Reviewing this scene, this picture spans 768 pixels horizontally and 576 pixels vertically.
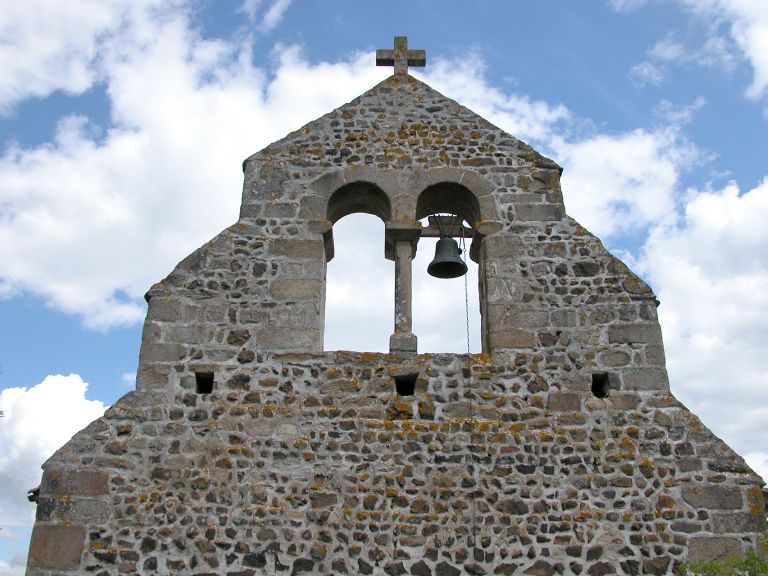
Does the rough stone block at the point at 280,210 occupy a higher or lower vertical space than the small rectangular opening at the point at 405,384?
higher

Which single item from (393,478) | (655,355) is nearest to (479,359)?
(393,478)

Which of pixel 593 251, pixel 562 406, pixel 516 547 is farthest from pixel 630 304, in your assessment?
pixel 516 547

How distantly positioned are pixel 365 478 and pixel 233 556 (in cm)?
132

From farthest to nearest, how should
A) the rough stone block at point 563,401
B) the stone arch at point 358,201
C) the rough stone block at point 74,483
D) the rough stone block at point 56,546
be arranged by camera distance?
the stone arch at point 358,201 → the rough stone block at point 563,401 → the rough stone block at point 74,483 → the rough stone block at point 56,546

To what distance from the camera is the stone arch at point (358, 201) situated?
27.3ft

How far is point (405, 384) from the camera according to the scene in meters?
7.30

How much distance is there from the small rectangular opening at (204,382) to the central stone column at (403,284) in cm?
181

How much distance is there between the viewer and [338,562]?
636cm

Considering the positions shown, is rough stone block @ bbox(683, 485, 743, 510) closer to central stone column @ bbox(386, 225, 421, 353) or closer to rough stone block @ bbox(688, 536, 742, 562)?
rough stone block @ bbox(688, 536, 742, 562)

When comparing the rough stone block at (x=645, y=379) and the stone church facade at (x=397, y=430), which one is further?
the rough stone block at (x=645, y=379)

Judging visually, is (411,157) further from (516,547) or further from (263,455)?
(516,547)

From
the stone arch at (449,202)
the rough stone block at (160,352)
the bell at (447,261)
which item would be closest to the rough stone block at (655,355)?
the bell at (447,261)

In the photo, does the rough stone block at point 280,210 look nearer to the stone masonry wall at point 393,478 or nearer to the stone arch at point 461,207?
the stone arch at point 461,207

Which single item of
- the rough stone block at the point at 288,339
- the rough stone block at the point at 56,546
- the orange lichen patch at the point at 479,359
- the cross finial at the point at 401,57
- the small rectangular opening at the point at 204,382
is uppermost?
the cross finial at the point at 401,57
